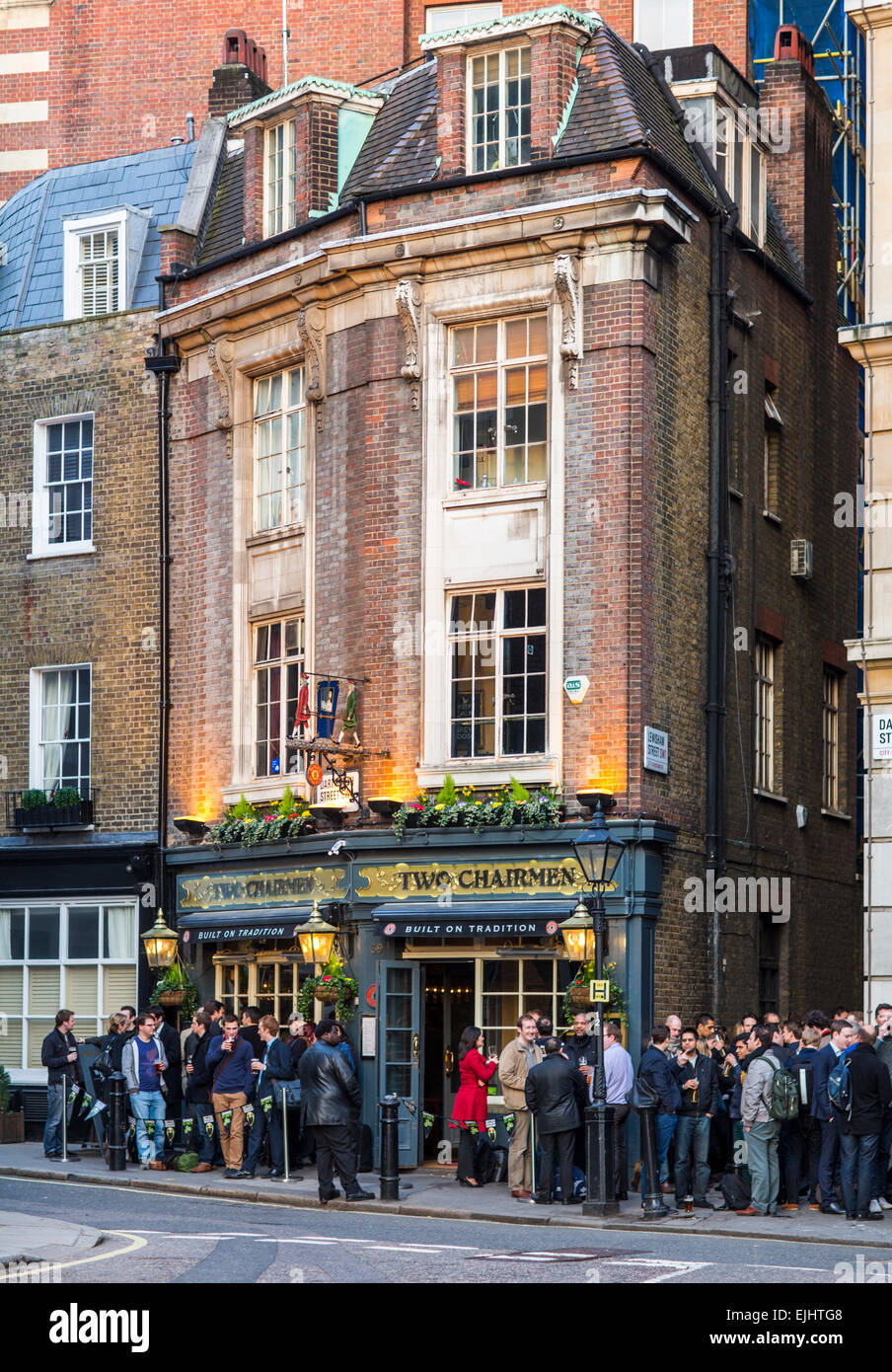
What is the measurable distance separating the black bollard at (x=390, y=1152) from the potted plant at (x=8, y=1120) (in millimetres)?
8661

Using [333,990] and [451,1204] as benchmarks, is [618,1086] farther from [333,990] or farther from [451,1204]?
[333,990]

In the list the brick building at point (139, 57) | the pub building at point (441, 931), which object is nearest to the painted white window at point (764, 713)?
the pub building at point (441, 931)

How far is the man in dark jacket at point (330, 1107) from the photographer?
18234mm

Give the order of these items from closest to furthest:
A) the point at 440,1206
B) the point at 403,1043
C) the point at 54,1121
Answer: the point at 440,1206, the point at 403,1043, the point at 54,1121

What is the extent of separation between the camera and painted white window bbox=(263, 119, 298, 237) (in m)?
25.5

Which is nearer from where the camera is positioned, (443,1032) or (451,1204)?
(451,1204)

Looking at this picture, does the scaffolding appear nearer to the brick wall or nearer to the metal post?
the brick wall

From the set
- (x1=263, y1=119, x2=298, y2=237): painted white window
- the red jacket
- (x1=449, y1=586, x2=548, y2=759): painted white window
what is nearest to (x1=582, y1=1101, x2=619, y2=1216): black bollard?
the red jacket

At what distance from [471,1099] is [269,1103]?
7.49 ft

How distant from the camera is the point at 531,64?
22953 millimetres

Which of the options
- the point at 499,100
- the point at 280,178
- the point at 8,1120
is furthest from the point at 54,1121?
the point at 499,100

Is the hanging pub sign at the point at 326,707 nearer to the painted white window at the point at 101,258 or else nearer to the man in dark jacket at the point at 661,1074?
the man in dark jacket at the point at 661,1074

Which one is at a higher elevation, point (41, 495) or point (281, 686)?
point (41, 495)
